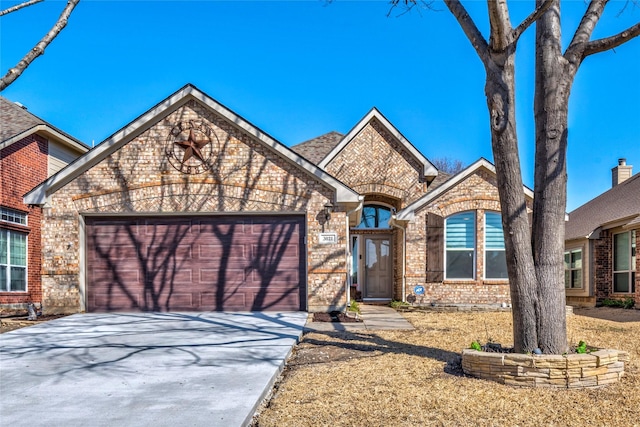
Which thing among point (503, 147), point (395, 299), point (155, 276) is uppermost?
point (503, 147)

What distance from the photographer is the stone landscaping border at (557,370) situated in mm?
5410

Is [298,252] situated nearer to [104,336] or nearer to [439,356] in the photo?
[104,336]

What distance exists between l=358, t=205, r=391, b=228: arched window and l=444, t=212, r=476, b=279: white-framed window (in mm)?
3392

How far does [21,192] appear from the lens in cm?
1459

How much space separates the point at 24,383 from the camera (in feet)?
18.7

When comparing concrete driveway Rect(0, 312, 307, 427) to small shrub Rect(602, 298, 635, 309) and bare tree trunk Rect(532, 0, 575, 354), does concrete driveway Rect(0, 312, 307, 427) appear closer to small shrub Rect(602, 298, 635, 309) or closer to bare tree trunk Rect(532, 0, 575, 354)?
Answer: bare tree trunk Rect(532, 0, 575, 354)

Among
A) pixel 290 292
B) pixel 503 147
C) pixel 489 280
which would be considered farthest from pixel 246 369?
pixel 489 280

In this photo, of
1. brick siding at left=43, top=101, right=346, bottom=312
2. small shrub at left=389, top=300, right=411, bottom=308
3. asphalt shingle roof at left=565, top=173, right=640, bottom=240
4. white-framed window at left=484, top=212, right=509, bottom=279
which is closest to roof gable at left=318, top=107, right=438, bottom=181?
white-framed window at left=484, top=212, right=509, bottom=279

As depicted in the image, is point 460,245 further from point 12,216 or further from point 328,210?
point 12,216

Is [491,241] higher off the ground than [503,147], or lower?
lower

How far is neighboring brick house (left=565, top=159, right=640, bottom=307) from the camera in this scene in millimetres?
15516

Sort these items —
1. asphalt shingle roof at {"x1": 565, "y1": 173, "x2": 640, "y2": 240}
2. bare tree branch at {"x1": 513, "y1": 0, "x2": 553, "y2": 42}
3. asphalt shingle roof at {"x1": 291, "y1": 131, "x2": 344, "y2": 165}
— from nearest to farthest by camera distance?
bare tree branch at {"x1": 513, "y1": 0, "x2": 553, "y2": 42}, asphalt shingle roof at {"x1": 565, "y1": 173, "x2": 640, "y2": 240}, asphalt shingle roof at {"x1": 291, "y1": 131, "x2": 344, "y2": 165}

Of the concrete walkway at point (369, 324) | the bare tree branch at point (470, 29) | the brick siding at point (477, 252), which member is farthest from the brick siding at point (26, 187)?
the bare tree branch at point (470, 29)

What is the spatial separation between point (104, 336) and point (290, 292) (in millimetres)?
4329
